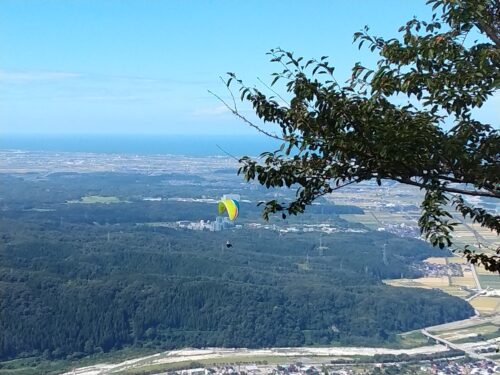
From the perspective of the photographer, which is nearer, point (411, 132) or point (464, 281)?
point (411, 132)

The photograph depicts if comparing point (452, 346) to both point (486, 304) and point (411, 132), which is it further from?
point (411, 132)

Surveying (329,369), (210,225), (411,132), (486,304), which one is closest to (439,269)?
(486,304)

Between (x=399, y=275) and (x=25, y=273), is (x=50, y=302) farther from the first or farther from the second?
(x=399, y=275)

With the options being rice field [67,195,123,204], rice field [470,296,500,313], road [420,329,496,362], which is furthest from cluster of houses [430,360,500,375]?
rice field [67,195,123,204]

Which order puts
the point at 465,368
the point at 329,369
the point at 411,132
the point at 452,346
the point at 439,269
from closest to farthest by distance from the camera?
the point at 411,132, the point at 465,368, the point at 329,369, the point at 452,346, the point at 439,269

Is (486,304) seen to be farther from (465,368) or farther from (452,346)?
(465,368)

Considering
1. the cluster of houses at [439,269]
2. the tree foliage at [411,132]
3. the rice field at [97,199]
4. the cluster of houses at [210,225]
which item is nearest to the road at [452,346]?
the cluster of houses at [439,269]

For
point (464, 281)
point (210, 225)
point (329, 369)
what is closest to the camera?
point (329, 369)

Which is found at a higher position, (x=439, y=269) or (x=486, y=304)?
(x=486, y=304)

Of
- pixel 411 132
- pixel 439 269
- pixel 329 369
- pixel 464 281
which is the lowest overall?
pixel 329 369

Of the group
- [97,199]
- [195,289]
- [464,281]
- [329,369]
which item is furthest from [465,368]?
[97,199]
